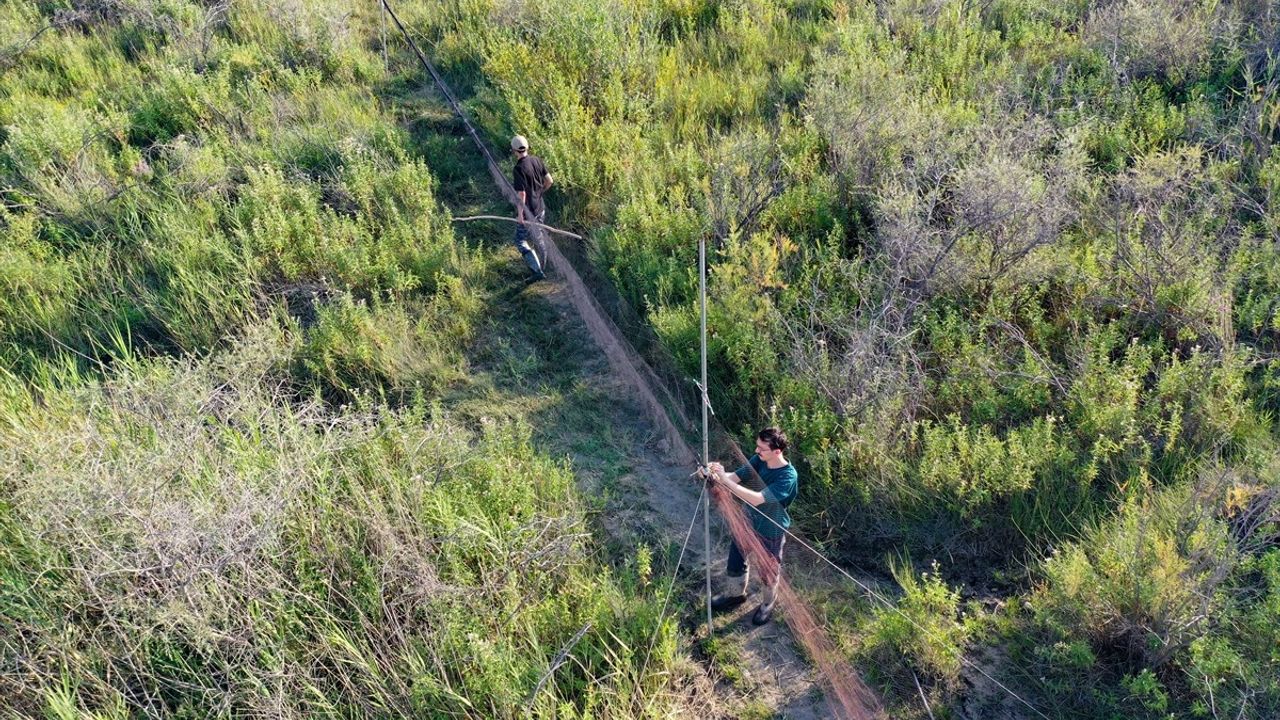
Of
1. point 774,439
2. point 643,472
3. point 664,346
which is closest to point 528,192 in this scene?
point 664,346

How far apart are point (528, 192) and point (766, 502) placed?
3976 mm

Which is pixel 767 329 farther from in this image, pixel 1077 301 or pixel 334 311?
pixel 334 311

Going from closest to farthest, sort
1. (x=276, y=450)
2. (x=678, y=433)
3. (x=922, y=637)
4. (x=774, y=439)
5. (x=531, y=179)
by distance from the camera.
Answer: (x=922, y=637), (x=774, y=439), (x=276, y=450), (x=678, y=433), (x=531, y=179)

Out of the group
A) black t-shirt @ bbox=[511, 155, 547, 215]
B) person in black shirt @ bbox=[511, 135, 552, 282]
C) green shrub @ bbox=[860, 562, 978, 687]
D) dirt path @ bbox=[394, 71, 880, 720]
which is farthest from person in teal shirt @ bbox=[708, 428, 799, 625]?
black t-shirt @ bbox=[511, 155, 547, 215]

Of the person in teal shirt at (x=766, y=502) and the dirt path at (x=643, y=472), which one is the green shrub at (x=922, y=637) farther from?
the person in teal shirt at (x=766, y=502)

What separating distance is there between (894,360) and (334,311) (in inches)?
171

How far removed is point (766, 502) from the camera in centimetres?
465

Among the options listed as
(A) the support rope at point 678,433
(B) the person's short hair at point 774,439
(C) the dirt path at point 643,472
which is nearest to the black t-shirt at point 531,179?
(A) the support rope at point 678,433

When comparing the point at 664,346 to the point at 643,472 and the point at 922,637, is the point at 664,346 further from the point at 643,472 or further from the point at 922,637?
the point at 922,637

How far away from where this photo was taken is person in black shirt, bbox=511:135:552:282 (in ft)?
23.7

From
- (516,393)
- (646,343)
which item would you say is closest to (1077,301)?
(646,343)

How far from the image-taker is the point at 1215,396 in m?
5.07

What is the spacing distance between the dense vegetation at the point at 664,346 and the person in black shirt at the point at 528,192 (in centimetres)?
35

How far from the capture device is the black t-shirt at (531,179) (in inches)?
286
